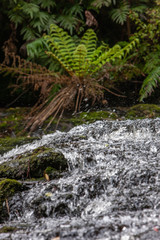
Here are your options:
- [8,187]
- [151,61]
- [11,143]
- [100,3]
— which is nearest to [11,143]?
[11,143]

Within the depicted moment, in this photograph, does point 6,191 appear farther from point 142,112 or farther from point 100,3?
point 100,3

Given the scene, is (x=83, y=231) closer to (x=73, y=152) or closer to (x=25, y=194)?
(x=25, y=194)

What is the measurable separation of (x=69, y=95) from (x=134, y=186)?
229 cm

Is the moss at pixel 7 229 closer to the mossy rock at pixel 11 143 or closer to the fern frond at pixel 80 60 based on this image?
the mossy rock at pixel 11 143

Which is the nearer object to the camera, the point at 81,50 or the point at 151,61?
the point at 81,50

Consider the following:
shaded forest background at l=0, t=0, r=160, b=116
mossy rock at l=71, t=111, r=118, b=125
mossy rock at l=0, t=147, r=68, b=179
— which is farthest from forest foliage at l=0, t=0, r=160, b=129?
mossy rock at l=0, t=147, r=68, b=179

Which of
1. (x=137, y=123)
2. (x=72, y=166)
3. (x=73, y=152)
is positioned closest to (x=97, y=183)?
(x=72, y=166)

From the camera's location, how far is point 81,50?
3244mm

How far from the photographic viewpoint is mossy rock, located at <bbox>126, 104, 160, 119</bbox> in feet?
9.50

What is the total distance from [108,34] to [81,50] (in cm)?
194

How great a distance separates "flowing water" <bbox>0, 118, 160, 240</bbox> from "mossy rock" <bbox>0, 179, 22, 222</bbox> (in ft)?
0.12

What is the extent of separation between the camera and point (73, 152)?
176 cm

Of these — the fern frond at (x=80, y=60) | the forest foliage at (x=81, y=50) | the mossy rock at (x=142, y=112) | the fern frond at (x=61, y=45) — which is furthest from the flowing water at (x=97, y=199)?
the fern frond at (x=61, y=45)

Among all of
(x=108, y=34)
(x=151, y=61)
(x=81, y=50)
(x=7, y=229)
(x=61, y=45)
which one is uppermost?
(x=108, y=34)
